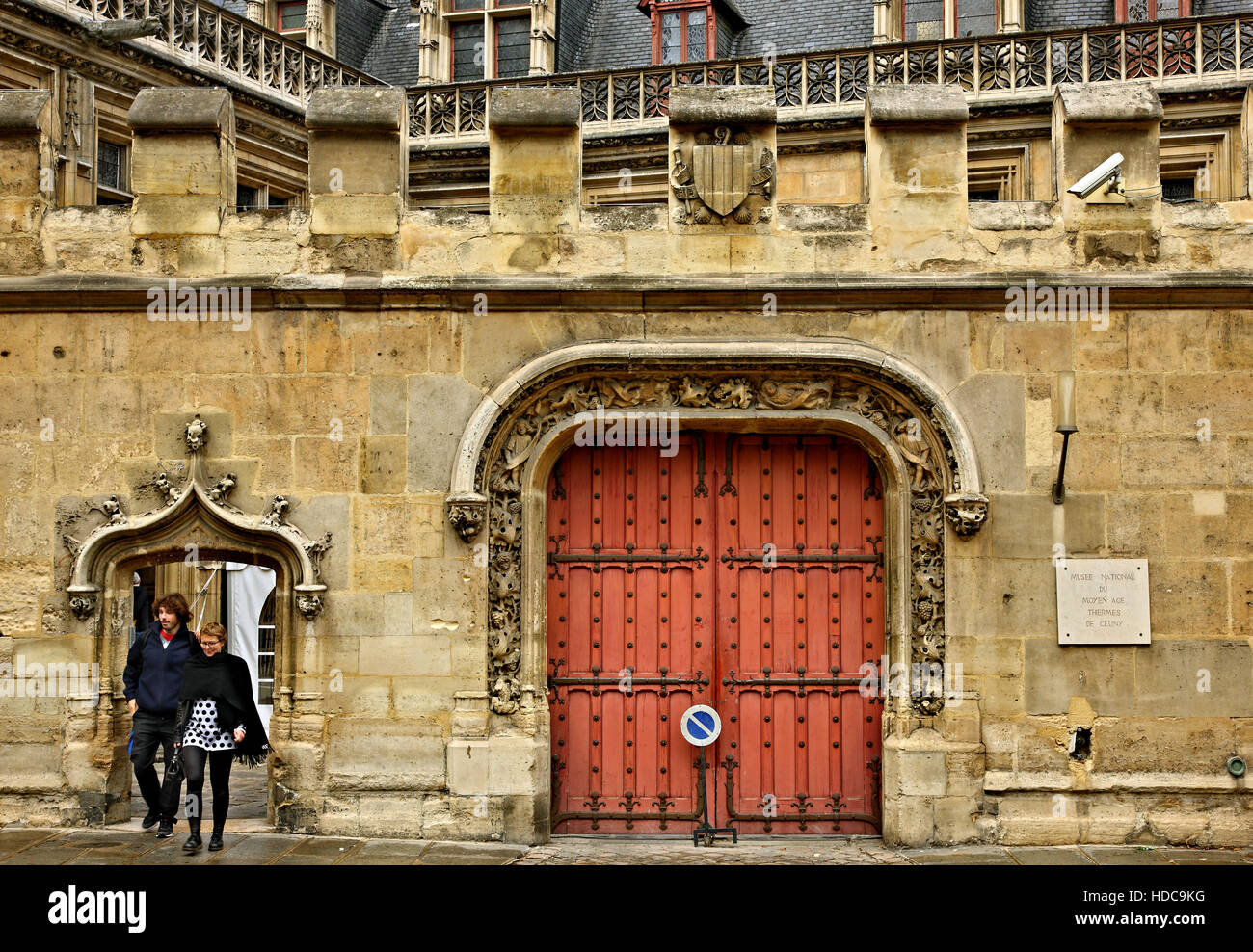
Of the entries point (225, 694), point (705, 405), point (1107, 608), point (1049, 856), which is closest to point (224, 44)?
point (705, 405)

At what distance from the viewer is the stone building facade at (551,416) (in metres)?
8.12

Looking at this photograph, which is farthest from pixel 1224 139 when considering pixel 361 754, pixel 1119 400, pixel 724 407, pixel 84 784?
pixel 84 784

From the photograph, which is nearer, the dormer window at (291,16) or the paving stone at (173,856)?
the paving stone at (173,856)

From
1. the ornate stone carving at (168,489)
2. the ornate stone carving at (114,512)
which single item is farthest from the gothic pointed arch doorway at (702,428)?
the ornate stone carving at (114,512)

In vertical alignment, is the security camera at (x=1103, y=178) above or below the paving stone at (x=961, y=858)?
above

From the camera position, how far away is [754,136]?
27.2 ft

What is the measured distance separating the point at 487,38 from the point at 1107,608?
1415cm

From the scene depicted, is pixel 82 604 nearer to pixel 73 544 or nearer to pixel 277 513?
pixel 73 544

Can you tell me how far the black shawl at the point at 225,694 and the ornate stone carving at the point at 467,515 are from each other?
152 centimetres

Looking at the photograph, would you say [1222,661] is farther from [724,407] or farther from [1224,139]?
[1224,139]

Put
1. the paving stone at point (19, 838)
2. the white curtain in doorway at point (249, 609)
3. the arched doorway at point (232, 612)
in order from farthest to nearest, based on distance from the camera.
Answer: the white curtain in doorway at point (249, 609), the arched doorway at point (232, 612), the paving stone at point (19, 838)

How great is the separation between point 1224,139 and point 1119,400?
885cm

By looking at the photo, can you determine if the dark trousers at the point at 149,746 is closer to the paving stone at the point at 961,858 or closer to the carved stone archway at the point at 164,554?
the carved stone archway at the point at 164,554

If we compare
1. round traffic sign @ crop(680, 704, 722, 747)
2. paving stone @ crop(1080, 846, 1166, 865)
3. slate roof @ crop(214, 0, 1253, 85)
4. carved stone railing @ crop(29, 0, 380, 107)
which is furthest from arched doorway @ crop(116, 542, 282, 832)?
slate roof @ crop(214, 0, 1253, 85)
